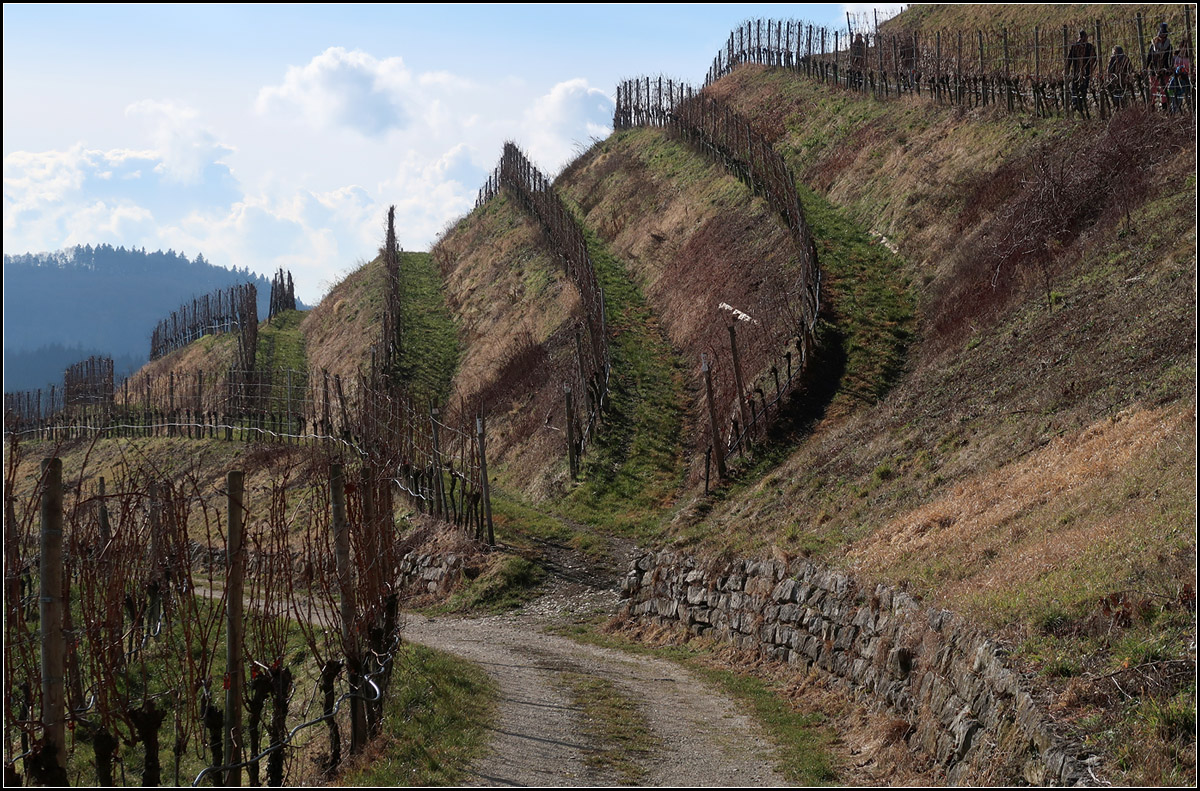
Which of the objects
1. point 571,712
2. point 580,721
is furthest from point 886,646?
point 571,712

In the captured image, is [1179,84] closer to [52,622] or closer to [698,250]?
[698,250]

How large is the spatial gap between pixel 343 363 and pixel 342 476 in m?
32.3

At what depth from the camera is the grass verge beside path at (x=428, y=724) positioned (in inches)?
284

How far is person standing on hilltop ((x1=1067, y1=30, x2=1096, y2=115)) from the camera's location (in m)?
23.0

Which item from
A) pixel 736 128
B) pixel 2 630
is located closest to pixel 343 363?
pixel 736 128

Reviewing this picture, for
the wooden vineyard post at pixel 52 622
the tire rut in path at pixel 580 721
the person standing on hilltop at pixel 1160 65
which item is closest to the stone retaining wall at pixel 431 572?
the tire rut in path at pixel 580 721

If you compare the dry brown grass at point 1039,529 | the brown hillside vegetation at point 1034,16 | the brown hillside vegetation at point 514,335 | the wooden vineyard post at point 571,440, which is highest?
the brown hillside vegetation at point 1034,16

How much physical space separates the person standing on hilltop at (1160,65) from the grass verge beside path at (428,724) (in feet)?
58.3

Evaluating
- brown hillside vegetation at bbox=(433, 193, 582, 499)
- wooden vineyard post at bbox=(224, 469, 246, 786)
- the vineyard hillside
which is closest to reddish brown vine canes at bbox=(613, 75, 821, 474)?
the vineyard hillside

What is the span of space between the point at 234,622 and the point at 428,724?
8.45 feet

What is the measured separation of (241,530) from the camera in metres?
6.60

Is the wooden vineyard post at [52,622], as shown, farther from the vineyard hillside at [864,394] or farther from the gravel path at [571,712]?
the gravel path at [571,712]

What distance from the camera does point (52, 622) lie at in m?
5.65

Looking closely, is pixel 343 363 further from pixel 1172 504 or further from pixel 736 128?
pixel 1172 504
